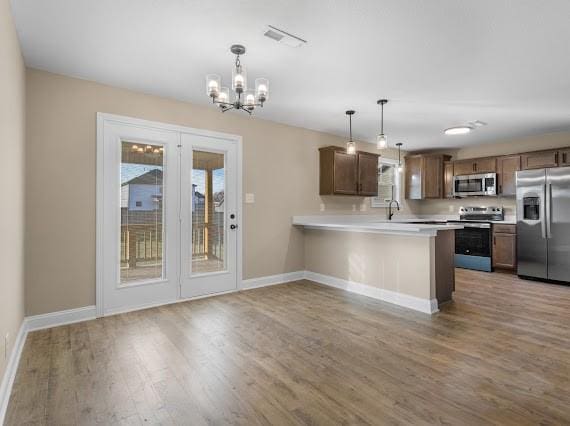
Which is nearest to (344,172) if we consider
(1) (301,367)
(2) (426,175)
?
(2) (426,175)

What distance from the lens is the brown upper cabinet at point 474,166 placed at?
5.98 m

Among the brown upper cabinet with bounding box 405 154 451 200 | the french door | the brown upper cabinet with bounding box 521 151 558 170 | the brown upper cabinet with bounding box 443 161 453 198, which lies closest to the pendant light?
the french door

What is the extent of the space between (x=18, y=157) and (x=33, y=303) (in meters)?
1.40

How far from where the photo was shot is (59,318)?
311 cm

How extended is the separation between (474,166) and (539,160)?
3.50ft

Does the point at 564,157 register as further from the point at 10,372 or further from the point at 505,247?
the point at 10,372

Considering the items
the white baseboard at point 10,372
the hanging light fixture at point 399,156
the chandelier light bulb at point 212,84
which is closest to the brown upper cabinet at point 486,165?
the hanging light fixture at point 399,156

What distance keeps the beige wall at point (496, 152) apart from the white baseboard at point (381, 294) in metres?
3.75

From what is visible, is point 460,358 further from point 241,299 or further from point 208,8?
point 208,8

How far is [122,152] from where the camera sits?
3.53m

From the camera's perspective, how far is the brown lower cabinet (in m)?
5.55

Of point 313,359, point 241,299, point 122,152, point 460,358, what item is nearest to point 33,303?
point 122,152

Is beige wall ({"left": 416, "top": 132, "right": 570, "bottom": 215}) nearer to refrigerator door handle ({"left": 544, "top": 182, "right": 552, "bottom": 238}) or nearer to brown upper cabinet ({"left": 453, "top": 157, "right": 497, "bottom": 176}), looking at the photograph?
brown upper cabinet ({"left": 453, "top": 157, "right": 497, "bottom": 176})

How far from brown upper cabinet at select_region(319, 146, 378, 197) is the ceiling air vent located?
9.06ft
